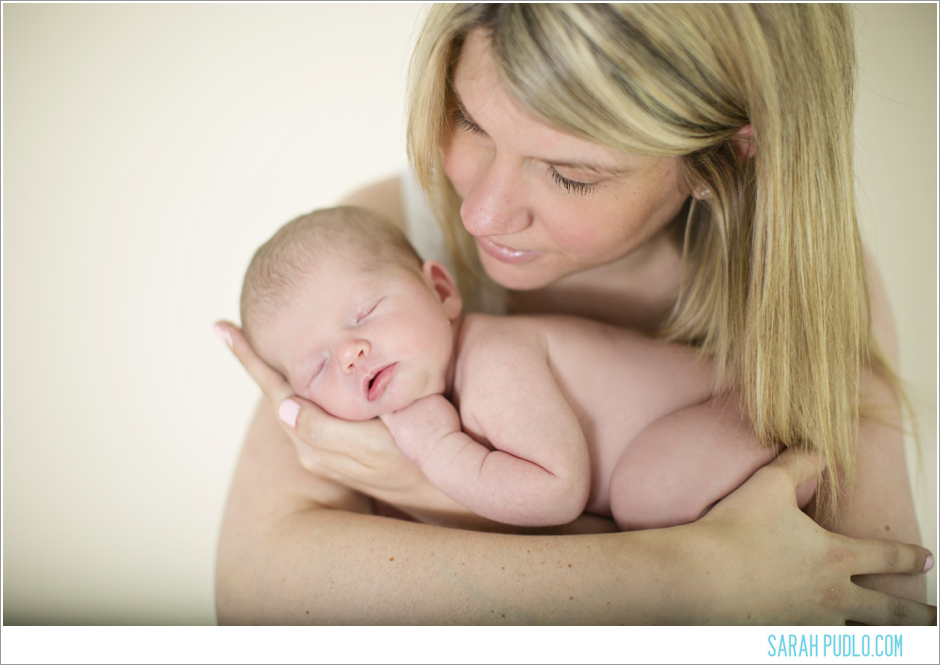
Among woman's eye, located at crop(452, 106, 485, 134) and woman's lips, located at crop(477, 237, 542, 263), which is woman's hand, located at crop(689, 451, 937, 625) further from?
woman's eye, located at crop(452, 106, 485, 134)

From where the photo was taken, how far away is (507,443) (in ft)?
3.35

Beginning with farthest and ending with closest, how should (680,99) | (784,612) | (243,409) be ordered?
1. (243,409)
2. (784,612)
3. (680,99)

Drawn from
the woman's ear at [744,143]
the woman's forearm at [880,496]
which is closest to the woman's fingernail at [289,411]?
the woman's ear at [744,143]

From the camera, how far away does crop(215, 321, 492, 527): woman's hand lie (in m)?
1.08

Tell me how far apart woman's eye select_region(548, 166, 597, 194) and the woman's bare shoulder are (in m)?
0.57

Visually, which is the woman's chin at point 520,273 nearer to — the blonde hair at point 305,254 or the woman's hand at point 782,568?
the blonde hair at point 305,254

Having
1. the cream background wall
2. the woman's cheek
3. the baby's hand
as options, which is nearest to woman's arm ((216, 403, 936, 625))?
the baby's hand

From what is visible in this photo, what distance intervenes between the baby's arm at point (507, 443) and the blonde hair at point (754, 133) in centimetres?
32

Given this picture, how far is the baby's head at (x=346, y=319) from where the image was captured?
1.05 meters

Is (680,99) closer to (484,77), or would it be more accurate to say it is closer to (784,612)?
(484,77)

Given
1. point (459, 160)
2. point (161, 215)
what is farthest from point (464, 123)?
point (161, 215)

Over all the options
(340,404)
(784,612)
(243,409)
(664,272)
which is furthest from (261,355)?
(784,612)

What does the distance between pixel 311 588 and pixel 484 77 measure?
802mm

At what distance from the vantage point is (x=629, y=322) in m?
1.44
